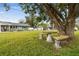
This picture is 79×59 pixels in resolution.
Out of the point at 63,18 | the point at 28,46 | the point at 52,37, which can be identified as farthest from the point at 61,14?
the point at 28,46

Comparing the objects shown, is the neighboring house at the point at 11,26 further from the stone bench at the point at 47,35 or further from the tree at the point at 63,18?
the tree at the point at 63,18

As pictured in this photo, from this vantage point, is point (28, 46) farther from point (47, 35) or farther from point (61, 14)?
point (61, 14)

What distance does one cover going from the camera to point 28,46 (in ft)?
10.4

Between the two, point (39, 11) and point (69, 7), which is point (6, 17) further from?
point (69, 7)

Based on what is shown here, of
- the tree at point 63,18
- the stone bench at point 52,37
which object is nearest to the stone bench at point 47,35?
the stone bench at point 52,37

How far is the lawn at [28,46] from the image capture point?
3.14 metres

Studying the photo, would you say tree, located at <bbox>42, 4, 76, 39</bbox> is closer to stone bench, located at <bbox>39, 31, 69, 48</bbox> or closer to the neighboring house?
stone bench, located at <bbox>39, 31, 69, 48</bbox>

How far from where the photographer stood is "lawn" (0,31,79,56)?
314 cm

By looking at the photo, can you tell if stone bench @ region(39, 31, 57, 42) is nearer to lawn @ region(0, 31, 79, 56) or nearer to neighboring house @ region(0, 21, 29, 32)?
lawn @ region(0, 31, 79, 56)

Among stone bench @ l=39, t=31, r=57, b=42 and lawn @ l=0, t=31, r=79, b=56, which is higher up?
stone bench @ l=39, t=31, r=57, b=42

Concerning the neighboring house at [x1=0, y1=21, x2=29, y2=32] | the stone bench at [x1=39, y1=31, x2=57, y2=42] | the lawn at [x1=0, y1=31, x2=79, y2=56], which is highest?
the neighboring house at [x1=0, y1=21, x2=29, y2=32]

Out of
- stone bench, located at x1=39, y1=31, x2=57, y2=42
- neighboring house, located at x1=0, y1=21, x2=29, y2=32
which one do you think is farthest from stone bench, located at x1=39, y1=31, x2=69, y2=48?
neighboring house, located at x1=0, y1=21, x2=29, y2=32

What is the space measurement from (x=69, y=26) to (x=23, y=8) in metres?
0.52

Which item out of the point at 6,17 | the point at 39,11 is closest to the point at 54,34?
the point at 39,11
